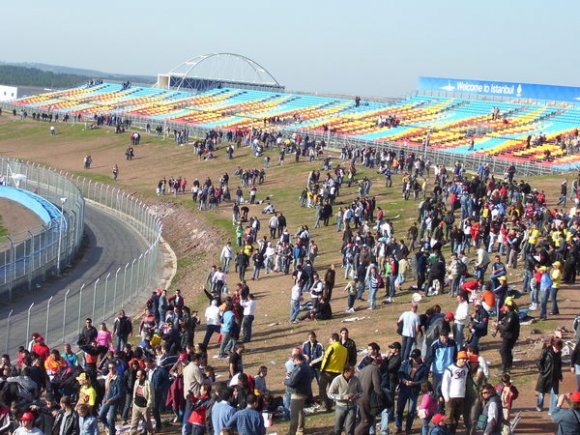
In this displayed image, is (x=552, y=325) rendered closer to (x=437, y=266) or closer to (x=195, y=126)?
(x=437, y=266)

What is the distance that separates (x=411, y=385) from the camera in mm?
15859

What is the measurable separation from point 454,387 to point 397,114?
236 feet

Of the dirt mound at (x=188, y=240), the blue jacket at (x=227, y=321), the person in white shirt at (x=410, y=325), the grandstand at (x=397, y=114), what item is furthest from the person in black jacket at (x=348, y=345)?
the grandstand at (x=397, y=114)

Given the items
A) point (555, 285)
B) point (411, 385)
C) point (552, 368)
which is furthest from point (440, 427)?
point (555, 285)

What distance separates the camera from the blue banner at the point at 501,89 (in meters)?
83.4

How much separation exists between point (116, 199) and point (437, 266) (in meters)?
32.8

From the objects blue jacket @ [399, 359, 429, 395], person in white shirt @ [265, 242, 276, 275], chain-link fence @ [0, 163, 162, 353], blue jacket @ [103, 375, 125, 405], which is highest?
blue jacket @ [399, 359, 429, 395]

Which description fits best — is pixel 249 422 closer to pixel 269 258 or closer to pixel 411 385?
pixel 411 385

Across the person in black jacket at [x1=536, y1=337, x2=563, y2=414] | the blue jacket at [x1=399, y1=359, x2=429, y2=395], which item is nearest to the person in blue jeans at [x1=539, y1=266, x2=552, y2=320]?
the person in black jacket at [x1=536, y1=337, x2=563, y2=414]

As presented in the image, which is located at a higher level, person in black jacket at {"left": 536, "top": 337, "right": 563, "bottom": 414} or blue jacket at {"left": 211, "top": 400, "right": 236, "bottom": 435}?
person in black jacket at {"left": 536, "top": 337, "right": 563, "bottom": 414}

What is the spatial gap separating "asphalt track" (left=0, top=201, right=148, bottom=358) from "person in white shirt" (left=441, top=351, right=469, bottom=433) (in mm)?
12190

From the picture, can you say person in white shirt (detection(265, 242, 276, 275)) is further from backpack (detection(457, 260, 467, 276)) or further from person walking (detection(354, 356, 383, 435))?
person walking (detection(354, 356, 383, 435))

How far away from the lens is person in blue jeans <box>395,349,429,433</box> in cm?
1587

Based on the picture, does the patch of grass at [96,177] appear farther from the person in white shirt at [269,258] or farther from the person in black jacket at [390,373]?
the person in black jacket at [390,373]
